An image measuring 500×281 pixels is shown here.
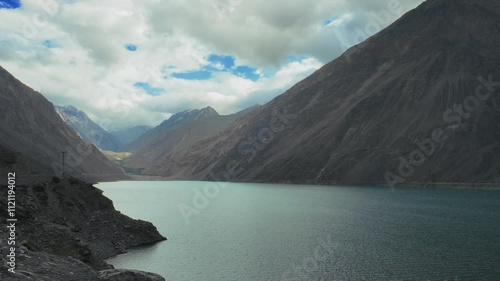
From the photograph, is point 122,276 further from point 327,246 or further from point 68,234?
point 327,246

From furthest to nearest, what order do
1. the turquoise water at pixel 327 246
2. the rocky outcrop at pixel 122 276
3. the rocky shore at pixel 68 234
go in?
the turquoise water at pixel 327 246
the rocky outcrop at pixel 122 276
the rocky shore at pixel 68 234

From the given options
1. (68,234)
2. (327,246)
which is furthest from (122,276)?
(327,246)

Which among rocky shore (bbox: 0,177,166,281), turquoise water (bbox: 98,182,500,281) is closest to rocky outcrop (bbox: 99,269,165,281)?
rocky shore (bbox: 0,177,166,281)

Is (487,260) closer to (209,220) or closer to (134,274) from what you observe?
(134,274)

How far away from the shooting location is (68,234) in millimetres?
39125

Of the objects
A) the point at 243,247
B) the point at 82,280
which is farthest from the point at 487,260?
the point at 82,280

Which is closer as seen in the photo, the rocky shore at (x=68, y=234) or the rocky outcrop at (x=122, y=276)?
the rocky shore at (x=68, y=234)

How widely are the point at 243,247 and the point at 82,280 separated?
27.9m

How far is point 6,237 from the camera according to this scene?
29.0 metres

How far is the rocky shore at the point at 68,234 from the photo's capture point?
2773 cm

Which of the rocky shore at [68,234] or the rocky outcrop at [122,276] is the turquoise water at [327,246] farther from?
the rocky outcrop at [122,276]

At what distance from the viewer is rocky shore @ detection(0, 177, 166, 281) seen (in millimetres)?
27734

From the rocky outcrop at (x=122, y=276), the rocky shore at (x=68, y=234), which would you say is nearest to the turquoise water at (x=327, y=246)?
the rocky shore at (x=68, y=234)

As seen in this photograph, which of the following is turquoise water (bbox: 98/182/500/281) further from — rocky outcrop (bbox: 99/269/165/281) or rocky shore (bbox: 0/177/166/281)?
rocky outcrop (bbox: 99/269/165/281)
